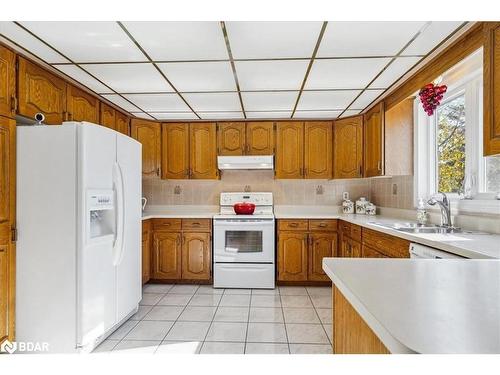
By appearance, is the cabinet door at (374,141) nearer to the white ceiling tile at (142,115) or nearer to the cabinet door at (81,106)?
the white ceiling tile at (142,115)

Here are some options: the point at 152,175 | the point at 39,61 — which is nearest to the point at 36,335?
the point at 39,61

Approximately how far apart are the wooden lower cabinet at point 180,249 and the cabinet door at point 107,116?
4.09 feet

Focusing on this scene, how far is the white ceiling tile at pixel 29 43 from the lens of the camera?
175cm

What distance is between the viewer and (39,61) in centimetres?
219

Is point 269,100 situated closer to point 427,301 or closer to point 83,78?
point 83,78

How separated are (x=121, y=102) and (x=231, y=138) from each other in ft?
4.52

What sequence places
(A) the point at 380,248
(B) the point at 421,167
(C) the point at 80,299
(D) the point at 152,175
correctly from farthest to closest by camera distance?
(D) the point at 152,175 → (B) the point at 421,167 → (A) the point at 380,248 → (C) the point at 80,299

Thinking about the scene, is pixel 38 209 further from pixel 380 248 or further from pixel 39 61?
pixel 380 248

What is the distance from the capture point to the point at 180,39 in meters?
1.84

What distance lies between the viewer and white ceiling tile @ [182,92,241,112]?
2900 millimetres

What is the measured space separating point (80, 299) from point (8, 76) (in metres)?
1.56

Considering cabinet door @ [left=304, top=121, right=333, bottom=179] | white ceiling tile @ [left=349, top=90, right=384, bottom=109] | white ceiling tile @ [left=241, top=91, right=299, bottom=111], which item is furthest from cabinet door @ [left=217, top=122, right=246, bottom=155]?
white ceiling tile @ [left=349, top=90, right=384, bottom=109]

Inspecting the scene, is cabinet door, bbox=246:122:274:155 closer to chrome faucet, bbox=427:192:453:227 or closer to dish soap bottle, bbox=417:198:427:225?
dish soap bottle, bbox=417:198:427:225

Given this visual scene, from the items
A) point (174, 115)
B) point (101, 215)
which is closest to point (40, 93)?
point (101, 215)
